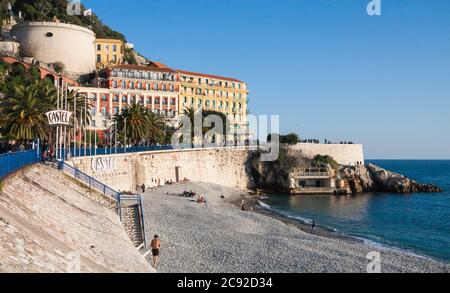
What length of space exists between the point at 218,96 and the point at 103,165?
66505mm

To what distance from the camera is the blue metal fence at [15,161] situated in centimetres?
2212

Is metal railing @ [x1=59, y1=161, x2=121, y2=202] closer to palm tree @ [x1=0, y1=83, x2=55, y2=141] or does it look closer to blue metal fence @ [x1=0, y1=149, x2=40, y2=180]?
blue metal fence @ [x1=0, y1=149, x2=40, y2=180]

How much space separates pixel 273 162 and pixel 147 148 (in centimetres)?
2865

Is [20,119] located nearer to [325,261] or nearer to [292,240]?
[292,240]

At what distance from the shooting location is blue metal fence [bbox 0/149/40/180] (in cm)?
2212

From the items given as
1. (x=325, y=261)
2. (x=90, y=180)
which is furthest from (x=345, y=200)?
(x=90, y=180)

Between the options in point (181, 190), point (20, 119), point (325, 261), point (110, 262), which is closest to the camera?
point (110, 262)

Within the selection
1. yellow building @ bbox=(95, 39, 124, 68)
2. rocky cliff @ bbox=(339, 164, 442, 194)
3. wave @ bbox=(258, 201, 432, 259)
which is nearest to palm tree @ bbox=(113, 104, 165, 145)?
wave @ bbox=(258, 201, 432, 259)

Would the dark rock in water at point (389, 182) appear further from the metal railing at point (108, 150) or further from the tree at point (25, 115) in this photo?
the tree at point (25, 115)

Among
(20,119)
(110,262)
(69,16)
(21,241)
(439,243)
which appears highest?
(69,16)

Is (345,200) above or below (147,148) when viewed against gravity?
→ below

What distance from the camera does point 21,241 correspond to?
14469 mm

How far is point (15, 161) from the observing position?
25.4m

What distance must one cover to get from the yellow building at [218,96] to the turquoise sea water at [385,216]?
3867 centimetres
